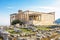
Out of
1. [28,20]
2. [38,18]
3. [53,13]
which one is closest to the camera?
[28,20]

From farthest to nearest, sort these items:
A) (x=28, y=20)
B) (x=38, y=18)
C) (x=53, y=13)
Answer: (x=53, y=13) → (x=38, y=18) → (x=28, y=20)

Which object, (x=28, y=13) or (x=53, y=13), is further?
(x=53, y=13)

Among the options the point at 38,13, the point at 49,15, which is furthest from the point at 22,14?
the point at 49,15

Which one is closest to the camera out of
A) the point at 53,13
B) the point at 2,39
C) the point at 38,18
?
the point at 2,39

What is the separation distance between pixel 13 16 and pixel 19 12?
12.6 feet

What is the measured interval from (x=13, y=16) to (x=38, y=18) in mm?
8579

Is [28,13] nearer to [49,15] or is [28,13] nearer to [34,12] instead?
[34,12]

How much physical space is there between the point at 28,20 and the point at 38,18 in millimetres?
4417

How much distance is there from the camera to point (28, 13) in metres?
49.3

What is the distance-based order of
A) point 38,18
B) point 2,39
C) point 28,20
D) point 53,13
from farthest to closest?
point 53,13 → point 38,18 → point 28,20 → point 2,39

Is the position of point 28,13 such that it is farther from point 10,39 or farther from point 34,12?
point 10,39

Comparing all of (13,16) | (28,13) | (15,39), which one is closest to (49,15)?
(28,13)

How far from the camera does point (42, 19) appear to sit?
165 feet

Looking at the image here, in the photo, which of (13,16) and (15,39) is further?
(13,16)
